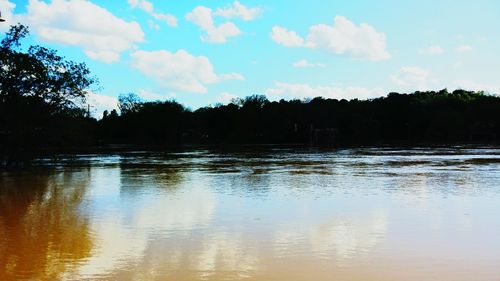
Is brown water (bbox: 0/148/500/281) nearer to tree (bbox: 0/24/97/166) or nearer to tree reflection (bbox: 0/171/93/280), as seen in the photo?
tree reflection (bbox: 0/171/93/280)

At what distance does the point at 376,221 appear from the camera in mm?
11422

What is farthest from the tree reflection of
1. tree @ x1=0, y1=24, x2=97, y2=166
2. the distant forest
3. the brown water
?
the distant forest

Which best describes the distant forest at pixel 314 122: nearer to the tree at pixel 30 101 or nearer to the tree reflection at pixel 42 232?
the tree at pixel 30 101

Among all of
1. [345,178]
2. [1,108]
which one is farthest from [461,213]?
[1,108]

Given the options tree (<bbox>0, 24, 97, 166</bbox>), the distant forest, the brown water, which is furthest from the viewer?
the distant forest

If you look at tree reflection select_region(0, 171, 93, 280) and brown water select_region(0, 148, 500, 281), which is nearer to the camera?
brown water select_region(0, 148, 500, 281)

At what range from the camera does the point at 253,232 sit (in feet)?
34.2

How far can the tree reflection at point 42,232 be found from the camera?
7.86m

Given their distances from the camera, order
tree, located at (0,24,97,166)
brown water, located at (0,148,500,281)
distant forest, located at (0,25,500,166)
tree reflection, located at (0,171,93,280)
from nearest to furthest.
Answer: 1. brown water, located at (0,148,500,281)
2. tree reflection, located at (0,171,93,280)
3. tree, located at (0,24,97,166)
4. distant forest, located at (0,25,500,166)

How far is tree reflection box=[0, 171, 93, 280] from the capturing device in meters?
7.86

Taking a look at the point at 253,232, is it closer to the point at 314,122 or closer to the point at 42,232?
the point at 42,232

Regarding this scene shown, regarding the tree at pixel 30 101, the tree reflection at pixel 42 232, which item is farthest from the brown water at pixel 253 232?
the tree at pixel 30 101

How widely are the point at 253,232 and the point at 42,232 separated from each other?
3913 millimetres

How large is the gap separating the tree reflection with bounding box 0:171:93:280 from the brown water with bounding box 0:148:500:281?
25 millimetres
